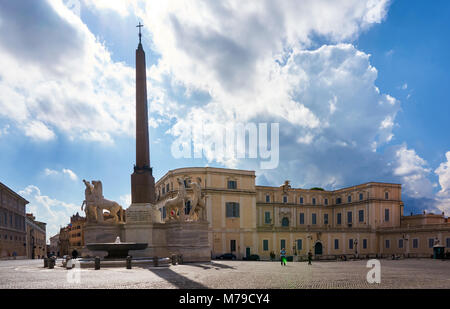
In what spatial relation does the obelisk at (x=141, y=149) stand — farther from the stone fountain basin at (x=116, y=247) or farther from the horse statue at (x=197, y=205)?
the stone fountain basin at (x=116, y=247)

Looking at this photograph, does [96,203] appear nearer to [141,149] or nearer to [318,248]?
[141,149]

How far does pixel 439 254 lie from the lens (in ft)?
134

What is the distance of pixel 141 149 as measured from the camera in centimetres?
2489

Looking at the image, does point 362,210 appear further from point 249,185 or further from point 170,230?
point 170,230

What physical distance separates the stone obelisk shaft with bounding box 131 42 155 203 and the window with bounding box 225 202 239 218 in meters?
24.6

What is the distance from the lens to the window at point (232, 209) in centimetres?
4866

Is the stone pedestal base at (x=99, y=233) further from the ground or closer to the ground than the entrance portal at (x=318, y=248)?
further from the ground

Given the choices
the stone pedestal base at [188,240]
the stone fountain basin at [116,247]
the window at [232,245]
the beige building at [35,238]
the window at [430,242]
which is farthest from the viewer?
the beige building at [35,238]

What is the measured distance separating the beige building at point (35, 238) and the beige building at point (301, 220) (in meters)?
25.2

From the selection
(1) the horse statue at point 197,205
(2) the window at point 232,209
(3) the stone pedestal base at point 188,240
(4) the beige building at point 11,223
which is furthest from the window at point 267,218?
(3) the stone pedestal base at point 188,240

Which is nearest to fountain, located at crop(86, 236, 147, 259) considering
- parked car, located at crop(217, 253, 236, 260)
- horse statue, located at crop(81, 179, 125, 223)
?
horse statue, located at crop(81, 179, 125, 223)

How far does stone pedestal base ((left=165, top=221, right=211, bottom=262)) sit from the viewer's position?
23.5 meters
